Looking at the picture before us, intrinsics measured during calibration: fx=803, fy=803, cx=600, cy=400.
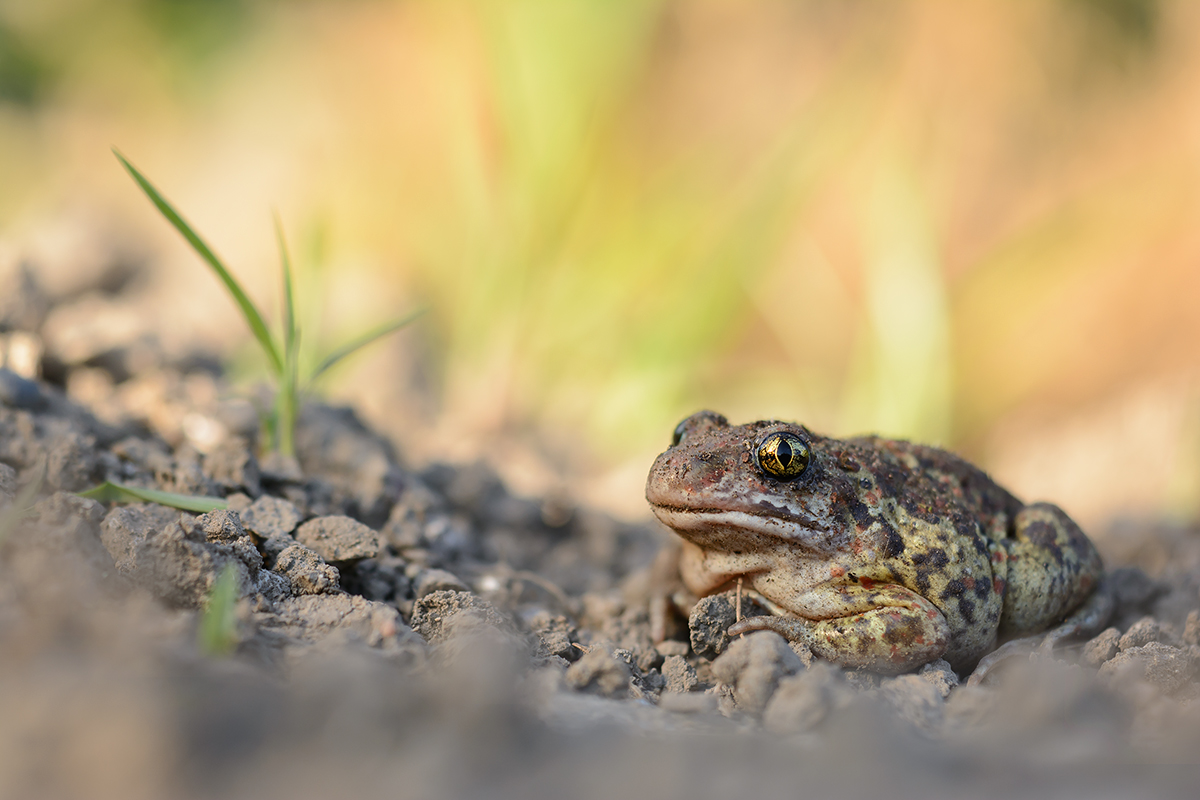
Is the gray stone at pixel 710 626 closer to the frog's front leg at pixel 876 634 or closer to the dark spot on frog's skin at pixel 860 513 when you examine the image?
the frog's front leg at pixel 876 634

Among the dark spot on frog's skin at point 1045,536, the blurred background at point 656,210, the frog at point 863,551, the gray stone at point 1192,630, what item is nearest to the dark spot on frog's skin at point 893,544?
the frog at point 863,551

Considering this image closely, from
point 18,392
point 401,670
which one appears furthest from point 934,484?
point 18,392

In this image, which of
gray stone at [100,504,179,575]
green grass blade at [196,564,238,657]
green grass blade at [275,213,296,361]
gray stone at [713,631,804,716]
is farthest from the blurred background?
gray stone at [713,631,804,716]

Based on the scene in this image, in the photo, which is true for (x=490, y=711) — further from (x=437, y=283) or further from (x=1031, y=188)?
(x=1031, y=188)

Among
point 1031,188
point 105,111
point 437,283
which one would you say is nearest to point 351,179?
point 437,283

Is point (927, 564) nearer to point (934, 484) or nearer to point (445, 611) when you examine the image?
point (934, 484)

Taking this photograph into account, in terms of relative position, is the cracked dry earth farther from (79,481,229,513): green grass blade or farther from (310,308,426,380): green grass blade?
(310,308,426,380): green grass blade
